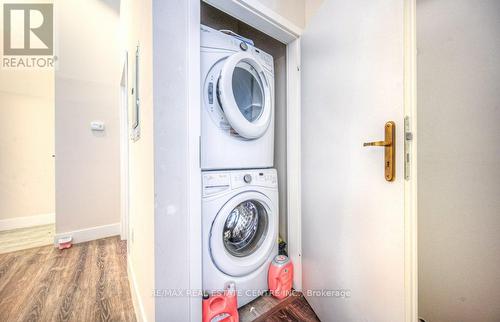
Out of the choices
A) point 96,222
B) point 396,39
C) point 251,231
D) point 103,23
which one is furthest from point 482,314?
point 103,23

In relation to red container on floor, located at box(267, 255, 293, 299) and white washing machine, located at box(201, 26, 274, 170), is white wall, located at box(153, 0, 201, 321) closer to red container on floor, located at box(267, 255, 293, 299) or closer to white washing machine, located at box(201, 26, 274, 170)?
white washing machine, located at box(201, 26, 274, 170)

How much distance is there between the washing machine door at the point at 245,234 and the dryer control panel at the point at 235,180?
69 mm

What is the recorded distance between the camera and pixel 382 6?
0.75 m

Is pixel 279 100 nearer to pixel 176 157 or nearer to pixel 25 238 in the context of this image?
pixel 176 157

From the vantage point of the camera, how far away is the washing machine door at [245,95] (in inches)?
41.3

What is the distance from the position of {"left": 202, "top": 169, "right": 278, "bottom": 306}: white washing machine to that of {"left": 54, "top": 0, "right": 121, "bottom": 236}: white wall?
6.35ft

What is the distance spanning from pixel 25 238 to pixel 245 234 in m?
2.68

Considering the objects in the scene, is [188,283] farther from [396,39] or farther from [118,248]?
[118,248]

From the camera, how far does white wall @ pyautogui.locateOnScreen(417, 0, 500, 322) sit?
2.88 feet

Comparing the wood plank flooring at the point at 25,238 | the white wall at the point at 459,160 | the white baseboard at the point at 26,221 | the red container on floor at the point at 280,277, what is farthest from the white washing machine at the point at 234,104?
the white baseboard at the point at 26,221

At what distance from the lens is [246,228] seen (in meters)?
1.35

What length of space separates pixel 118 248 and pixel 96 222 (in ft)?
1.75

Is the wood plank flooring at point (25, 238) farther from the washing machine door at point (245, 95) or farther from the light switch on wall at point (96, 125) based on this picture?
the washing machine door at point (245, 95)

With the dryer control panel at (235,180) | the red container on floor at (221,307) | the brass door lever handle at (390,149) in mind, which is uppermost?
the brass door lever handle at (390,149)
